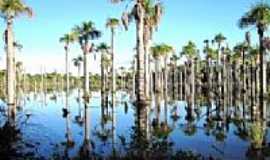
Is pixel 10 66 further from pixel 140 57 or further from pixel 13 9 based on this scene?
pixel 140 57

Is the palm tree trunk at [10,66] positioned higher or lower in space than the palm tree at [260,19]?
lower

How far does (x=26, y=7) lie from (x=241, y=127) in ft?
62.6

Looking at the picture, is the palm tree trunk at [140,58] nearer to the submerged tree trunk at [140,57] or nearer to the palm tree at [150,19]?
the submerged tree trunk at [140,57]

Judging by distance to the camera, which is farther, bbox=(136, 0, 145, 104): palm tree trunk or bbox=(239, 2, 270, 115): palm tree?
bbox=(239, 2, 270, 115): palm tree

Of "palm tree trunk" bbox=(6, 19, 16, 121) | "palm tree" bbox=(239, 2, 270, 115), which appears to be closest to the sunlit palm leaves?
"palm tree trunk" bbox=(6, 19, 16, 121)

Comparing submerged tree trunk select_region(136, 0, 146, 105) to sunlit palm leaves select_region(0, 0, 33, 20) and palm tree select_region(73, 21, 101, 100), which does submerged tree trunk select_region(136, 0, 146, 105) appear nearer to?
sunlit palm leaves select_region(0, 0, 33, 20)

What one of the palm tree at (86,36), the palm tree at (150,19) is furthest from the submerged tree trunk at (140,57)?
the palm tree at (86,36)

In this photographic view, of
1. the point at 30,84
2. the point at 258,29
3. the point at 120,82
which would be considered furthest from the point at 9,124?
the point at 30,84

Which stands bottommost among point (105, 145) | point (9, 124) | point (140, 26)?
point (105, 145)

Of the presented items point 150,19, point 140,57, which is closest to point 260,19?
point 150,19

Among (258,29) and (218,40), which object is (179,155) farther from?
(218,40)

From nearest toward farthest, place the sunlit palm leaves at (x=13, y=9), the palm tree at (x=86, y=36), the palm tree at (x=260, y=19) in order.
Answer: the sunlit palm leaves at (x=13, y=9) < the palm tree at (x=260, y=19) < the palm tree at (x=86, y=36)

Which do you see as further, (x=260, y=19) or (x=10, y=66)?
(x=260, y=19)

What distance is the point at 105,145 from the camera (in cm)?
2767
